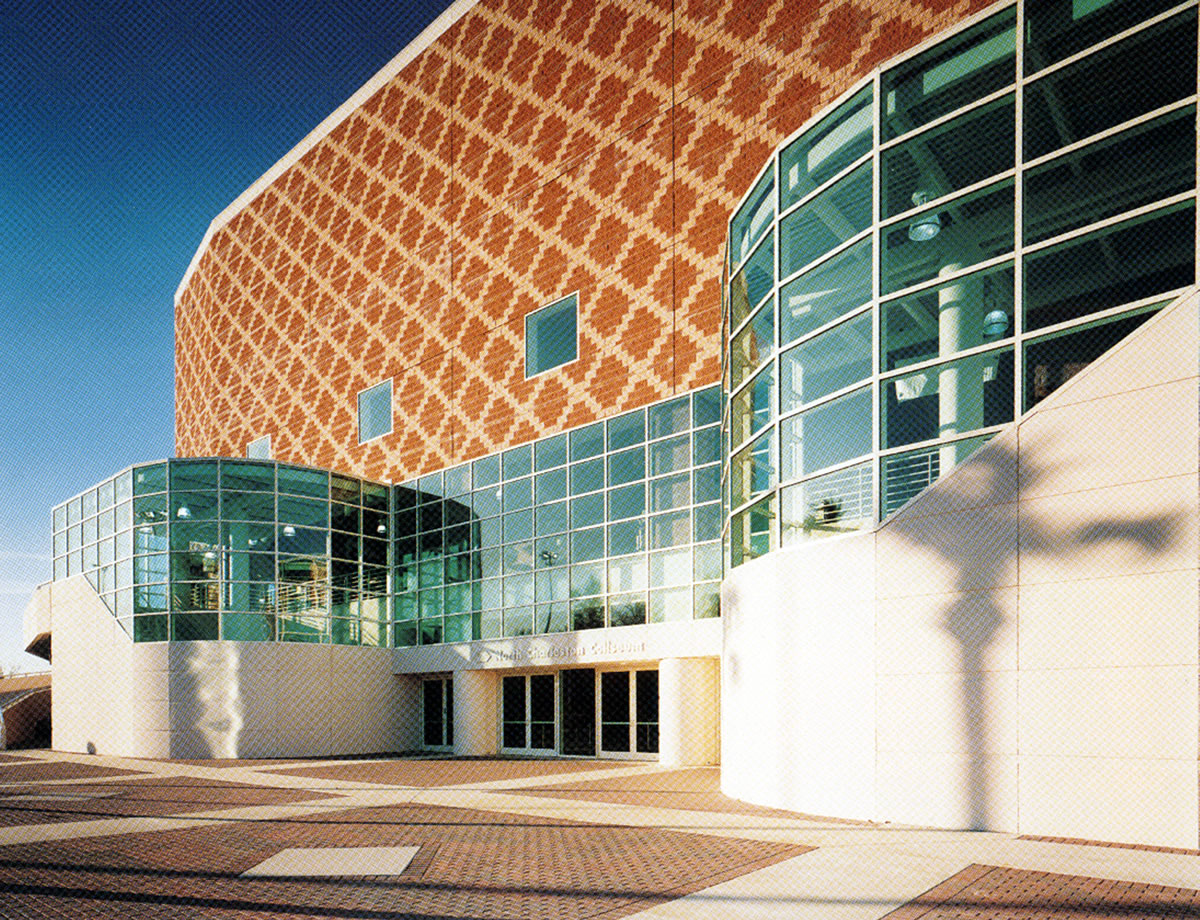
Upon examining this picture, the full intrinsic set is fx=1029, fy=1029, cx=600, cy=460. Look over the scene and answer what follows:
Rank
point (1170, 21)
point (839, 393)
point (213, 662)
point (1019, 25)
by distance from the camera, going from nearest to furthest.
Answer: point (1170, 21) < point (1019, 25) < point (839, 393) < point (213, 662)

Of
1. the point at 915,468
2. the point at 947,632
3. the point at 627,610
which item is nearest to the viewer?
the point at 947,632

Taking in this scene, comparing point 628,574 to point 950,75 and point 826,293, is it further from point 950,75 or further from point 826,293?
point 950,75

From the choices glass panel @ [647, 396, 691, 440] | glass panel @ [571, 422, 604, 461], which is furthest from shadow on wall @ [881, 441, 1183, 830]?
glass panel @ [571, 422, 604, 461]

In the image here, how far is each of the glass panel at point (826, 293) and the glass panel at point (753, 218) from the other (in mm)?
1457

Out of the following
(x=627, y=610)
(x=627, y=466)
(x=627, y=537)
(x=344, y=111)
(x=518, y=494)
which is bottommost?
(x=627, y=610)

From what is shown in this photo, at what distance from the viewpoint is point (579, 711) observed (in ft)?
81.8

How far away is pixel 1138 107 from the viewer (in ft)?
35.4

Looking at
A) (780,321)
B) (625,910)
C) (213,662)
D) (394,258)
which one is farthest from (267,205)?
(625,910)

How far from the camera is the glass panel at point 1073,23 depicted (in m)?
11.0

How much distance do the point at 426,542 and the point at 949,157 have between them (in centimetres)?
1940

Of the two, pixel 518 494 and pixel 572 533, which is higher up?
→ pixel 518 494

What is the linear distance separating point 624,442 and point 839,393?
10621 mm

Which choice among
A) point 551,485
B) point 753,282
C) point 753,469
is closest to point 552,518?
point 551,485

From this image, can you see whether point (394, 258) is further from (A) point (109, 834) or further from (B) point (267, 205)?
(A) point (109, 834)
